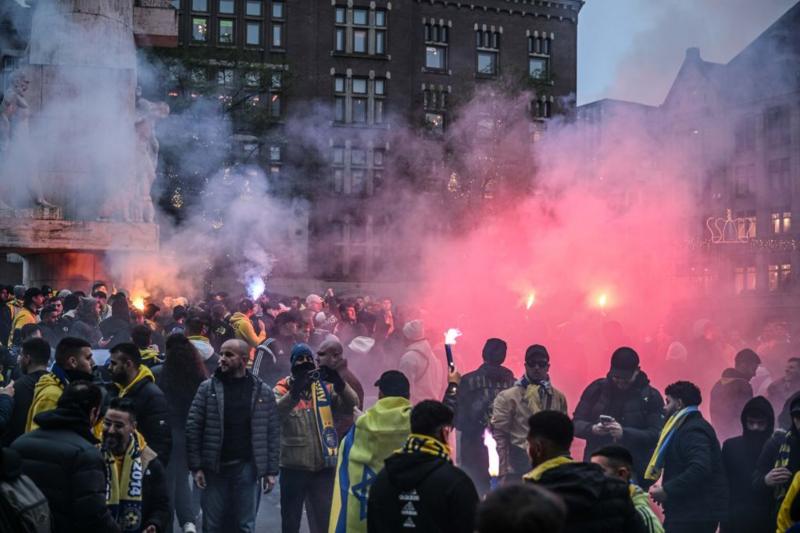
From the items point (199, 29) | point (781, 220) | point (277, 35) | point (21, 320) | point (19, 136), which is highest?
point (277, 35)

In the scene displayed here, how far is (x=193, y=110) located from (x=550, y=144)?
39.3 feet

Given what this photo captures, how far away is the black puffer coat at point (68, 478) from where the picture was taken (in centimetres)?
407

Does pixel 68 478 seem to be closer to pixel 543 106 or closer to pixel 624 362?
pixel 624 362

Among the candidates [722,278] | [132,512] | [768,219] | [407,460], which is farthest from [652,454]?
[768,219]

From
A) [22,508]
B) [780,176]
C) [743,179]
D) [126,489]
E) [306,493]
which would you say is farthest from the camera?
[780,176]

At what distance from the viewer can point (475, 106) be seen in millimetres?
38500

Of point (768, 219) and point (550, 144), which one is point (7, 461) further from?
point (768, 219)

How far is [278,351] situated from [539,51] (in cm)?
3481

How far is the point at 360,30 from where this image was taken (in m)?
39.2

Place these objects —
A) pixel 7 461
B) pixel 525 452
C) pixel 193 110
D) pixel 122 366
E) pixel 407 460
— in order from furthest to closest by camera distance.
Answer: pixel 193 110
pixel 525 452
pixel 122 366
pixel 407 460
pixel 7 461

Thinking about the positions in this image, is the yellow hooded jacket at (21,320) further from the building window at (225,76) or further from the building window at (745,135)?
the building window at (745,135)

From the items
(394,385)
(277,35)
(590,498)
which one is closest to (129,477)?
(394,385)

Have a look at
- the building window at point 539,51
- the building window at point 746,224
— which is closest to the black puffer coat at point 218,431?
the building window at point 746,224

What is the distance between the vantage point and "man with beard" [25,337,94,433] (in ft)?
17.9
